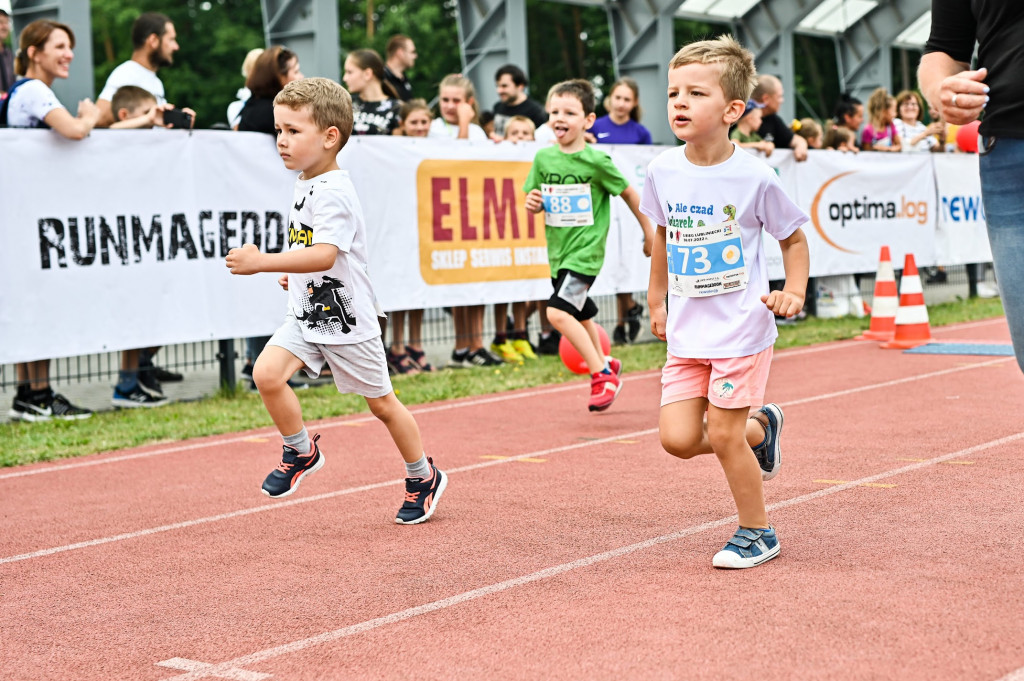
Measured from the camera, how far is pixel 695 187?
4.89 metres

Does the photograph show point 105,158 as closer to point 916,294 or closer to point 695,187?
point 695,187

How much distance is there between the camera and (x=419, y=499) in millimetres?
5887

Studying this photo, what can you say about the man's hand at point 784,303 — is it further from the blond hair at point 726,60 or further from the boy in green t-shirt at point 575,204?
the boy in green t-shirt at point 575,204

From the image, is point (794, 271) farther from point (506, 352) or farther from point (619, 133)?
point (619, 133)

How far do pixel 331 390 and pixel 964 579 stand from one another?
22.1 feet

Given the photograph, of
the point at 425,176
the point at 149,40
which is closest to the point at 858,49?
the point at 425,176

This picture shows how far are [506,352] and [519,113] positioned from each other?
2.60 meters

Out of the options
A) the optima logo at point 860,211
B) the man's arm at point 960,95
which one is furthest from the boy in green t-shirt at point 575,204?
the optima logo at point 860,211

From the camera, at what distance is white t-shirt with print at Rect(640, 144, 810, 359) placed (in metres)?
4.84

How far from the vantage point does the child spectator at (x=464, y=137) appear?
1225cm

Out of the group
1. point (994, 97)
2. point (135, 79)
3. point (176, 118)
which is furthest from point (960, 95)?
point (135, 79)

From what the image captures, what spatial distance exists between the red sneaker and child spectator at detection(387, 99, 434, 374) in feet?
10.9

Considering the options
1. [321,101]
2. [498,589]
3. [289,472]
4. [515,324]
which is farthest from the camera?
[515,324]

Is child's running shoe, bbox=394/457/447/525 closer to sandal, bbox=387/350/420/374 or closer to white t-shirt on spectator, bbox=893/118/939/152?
sandal, bbox=387/350/420/374
